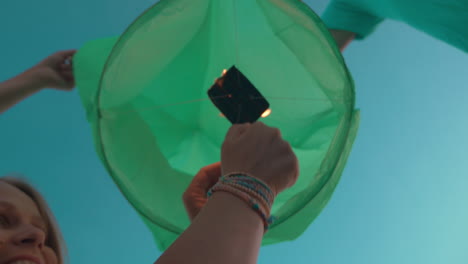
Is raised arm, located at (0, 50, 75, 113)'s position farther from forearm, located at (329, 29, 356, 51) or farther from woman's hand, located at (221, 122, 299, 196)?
forearm, located at (329, 29, 356, 51)

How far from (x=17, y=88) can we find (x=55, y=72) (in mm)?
111

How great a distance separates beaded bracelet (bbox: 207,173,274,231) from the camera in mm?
351

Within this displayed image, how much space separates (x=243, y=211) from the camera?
0.34 meters

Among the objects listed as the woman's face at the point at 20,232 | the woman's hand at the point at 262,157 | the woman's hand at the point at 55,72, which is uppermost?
the woman's hand at the point at 55,72

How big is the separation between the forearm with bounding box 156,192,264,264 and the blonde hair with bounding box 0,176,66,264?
15.7 inches

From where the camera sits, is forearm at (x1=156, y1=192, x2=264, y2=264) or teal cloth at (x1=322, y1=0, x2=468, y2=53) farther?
teal cloth at (x1=322, y1=0, x2=468, y2=53)

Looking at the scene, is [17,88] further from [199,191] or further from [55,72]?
[199,191]

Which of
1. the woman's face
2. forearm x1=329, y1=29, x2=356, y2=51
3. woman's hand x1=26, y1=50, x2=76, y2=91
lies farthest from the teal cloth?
the woman's face

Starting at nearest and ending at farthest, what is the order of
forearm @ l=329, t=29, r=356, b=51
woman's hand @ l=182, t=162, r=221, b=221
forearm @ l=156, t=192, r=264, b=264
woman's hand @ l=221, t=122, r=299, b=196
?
forearm @ l=156, t=192, r=264, b=264
woman's hand @ l=221, t=122, r=299, b=196
woman's hand @ l=182, t=162, r=221, b=221
forearm @ l=329, t=29, r=356, b=51

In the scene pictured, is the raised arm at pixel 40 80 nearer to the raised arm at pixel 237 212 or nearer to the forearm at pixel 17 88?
the forearm at pixel 17 88

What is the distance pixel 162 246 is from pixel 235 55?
0.54 meters

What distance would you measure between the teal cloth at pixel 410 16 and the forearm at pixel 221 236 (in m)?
0.73

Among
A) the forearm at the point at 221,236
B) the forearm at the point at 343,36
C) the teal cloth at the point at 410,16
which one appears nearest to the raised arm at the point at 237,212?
the forearm at the point at 221,236

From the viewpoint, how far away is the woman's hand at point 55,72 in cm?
87
